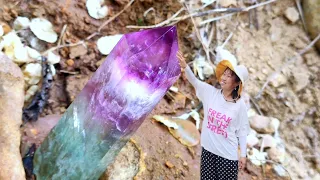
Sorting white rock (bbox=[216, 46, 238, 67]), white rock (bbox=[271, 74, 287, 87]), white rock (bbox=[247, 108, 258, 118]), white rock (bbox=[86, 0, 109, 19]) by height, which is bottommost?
white rock (bbox=[247, 108, 258, 118])

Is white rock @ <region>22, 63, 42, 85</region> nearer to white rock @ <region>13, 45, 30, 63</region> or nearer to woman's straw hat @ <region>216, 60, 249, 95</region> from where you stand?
white rock @ <region>13, 45, 30, 63</region>

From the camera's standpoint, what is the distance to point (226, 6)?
2.26m

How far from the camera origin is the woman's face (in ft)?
4.49

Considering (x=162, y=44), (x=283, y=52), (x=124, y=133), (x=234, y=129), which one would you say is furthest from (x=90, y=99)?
(x=283, y=52)

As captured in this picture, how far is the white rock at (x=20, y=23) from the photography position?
6.07 ft

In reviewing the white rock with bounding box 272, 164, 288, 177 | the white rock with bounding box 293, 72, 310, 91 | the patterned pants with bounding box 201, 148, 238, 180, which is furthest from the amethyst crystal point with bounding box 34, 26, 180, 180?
the white rock with bounding box 293, 72, 310, 91

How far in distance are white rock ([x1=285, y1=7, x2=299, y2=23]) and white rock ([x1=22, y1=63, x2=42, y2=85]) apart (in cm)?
128

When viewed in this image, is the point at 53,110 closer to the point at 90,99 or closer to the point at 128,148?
the point at 128,148

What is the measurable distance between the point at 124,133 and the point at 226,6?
1.13 metres

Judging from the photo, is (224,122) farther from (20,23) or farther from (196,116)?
(20,23)

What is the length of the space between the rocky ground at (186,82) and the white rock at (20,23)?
2 centimetres

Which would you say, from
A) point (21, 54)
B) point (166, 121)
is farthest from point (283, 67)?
point (21, 54)

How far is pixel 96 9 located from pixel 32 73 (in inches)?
16.3

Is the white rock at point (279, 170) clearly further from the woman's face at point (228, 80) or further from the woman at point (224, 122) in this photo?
the woman's face at point (228, 80)
